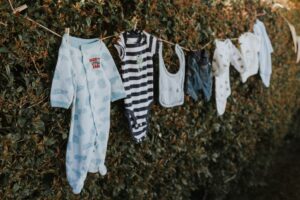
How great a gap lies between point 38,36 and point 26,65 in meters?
0.19

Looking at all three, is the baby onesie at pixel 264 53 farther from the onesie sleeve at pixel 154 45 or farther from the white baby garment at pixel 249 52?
the onesie sleeve at pixel 154 45

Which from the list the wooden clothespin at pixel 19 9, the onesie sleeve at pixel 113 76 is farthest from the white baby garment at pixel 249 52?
the wooden clothespin at pixel 19 9

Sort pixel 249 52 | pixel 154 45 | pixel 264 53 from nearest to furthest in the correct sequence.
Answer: pixel 154 45 < pixel 249 52 < pixel 264 53

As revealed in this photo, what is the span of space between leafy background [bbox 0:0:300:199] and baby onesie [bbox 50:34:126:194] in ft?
0.30

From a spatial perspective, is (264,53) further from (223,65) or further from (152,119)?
(152,119)

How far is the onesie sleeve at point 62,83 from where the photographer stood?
8.57 ft

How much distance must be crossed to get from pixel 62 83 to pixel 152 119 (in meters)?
1.24

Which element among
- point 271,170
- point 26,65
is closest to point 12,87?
point 26,65

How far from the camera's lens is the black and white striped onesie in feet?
10.5

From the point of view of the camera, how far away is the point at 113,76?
3.03 meters

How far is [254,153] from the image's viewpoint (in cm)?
601

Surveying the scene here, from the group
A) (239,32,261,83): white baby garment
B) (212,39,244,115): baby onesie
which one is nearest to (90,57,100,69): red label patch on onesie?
(212,39,244,115): baby onesie

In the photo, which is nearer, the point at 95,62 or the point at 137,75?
the point at 95,62

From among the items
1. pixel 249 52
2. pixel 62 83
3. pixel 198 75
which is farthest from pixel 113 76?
pixel 249 52
